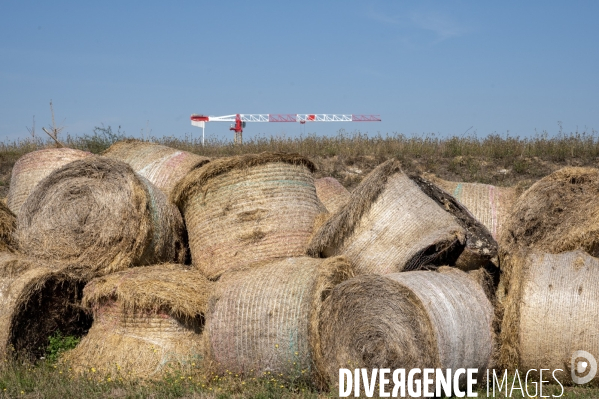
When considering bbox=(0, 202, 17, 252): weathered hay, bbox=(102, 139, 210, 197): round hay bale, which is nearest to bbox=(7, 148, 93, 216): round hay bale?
bbox=(102, 139, 210, 197): round hay bale

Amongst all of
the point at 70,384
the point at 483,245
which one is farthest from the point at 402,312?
the point at 70,384

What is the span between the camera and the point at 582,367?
5.91 m

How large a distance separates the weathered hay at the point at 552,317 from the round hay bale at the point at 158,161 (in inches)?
158

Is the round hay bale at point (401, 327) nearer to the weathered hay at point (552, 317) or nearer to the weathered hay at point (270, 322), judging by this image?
the weathered hay at point (270, 322)

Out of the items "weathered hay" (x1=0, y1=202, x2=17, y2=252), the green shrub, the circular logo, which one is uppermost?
"weathered hay" (x1=0, y1=202, x2=17, y2=252)

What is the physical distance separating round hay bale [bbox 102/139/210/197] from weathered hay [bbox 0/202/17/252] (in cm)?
149

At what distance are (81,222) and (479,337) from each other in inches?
164

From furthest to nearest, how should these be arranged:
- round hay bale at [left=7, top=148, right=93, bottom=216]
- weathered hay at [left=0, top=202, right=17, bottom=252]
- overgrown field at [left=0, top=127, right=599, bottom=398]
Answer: overgrown field at [left=0, top=127, right=599, bottom=398] < round hay bale at [left=7, top=148, right=93, bottom=216] < weathered hay at [left=0, top=202, right=17, bottom=252]

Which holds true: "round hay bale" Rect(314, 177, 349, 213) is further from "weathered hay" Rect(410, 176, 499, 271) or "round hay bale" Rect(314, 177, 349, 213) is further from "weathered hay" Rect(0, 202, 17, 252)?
"weathered hay" Rect(0, 202, 17, 252)

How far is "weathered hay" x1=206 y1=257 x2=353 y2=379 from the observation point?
589 centimetres

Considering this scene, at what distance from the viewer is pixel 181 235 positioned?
7.88 m

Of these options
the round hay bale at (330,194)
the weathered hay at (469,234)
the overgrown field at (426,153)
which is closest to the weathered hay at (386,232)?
the weathered hay at (469,234)

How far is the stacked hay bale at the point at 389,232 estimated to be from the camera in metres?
6.81

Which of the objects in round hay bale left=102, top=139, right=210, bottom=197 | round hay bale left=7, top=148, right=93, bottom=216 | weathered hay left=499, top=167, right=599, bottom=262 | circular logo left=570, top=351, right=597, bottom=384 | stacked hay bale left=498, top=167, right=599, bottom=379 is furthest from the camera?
round hay bale left=7, top=148, right=93, bottom=216
